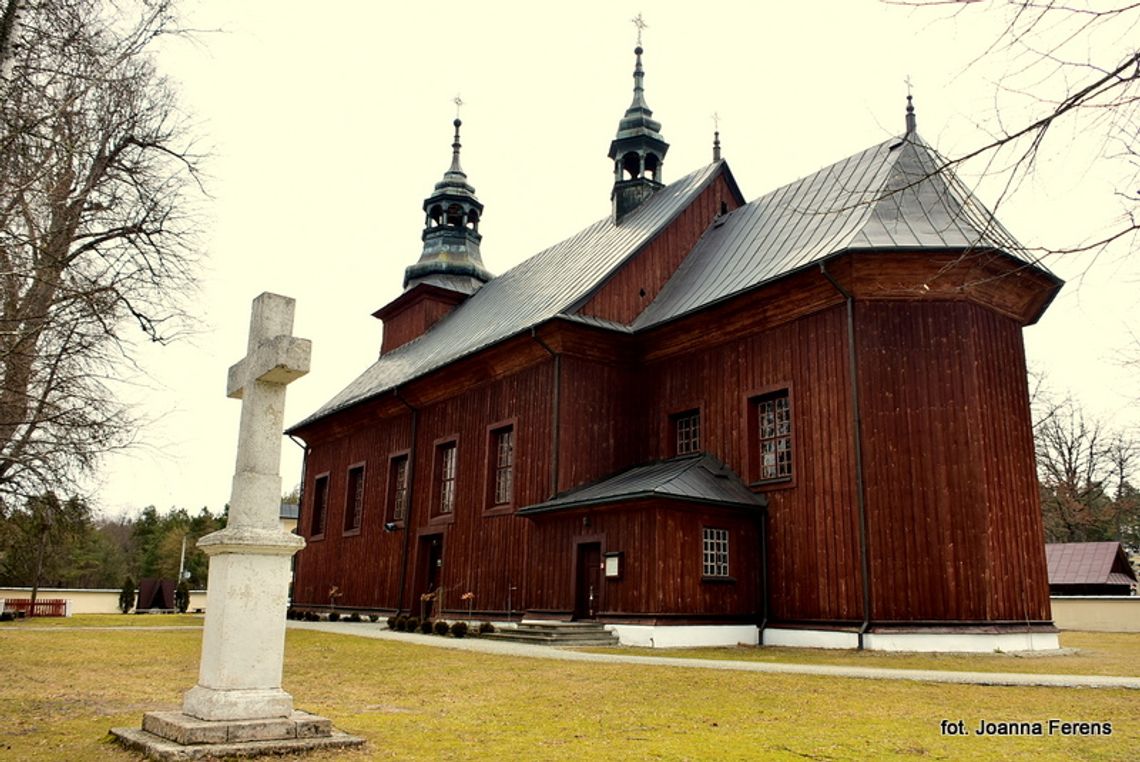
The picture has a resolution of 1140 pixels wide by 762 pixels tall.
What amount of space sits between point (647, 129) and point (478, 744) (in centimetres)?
2353

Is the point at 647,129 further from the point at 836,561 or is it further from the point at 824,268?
the point at 836,561

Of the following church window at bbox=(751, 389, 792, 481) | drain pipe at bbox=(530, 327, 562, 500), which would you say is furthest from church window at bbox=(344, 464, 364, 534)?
church window at bbox=(751, 389, 792, 481)

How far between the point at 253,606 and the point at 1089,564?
34938 millimetres

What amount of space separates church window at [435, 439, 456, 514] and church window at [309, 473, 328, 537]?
7910mm

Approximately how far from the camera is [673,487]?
54.7 feet

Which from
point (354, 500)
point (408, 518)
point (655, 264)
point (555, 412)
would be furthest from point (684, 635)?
point (354, 500)

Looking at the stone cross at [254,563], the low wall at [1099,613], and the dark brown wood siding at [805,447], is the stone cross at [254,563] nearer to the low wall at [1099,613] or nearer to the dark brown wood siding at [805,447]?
the dark brown wood siding at [805,447]

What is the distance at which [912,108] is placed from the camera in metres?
18.7

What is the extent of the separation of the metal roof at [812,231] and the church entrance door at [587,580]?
5.23 meters

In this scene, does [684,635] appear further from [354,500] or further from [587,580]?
[354,500]

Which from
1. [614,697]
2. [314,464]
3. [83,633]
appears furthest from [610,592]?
[314,464]

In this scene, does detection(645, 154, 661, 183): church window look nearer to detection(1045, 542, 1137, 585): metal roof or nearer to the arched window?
the arched window

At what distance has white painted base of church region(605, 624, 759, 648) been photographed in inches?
631

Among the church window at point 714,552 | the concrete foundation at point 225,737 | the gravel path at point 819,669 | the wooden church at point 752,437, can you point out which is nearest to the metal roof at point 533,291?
the wooden church at point 752,437
